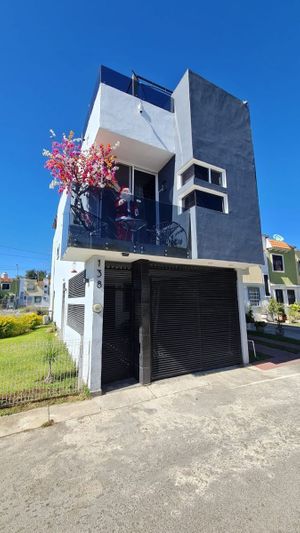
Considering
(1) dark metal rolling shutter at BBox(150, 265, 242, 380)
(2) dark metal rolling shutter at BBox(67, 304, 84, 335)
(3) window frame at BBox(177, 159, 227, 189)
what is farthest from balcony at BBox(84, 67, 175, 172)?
(2) dark metal rolling shutter at BBox(67, 304, 84, 335)

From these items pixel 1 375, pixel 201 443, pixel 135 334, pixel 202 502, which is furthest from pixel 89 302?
pixel 202 502

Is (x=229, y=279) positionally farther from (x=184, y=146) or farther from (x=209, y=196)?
(x=184, y=146)

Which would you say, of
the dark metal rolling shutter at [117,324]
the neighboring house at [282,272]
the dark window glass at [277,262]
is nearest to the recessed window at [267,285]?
the neighboring house at [282,272]

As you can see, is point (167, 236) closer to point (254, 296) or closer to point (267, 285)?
point (254, 296)

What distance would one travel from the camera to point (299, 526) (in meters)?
2.53

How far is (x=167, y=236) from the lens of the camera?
22.9ft

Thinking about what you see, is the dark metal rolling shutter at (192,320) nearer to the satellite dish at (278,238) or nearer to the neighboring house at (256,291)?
the neighboring house at (256,291)

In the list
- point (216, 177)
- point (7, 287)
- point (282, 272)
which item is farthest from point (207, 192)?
point (7, 287)

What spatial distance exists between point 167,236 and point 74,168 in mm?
3115

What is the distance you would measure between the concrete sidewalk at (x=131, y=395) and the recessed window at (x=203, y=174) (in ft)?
20.7

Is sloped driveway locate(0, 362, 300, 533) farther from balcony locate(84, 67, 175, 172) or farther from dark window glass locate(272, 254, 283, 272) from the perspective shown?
dark window glass locate(272, 254, 283, 272)

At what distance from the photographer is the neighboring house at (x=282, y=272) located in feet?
77.6

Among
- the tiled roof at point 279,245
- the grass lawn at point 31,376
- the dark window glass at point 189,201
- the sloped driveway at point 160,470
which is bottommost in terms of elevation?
the sloped driveway at point 160,470

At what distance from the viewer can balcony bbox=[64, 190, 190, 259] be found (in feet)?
19.3
